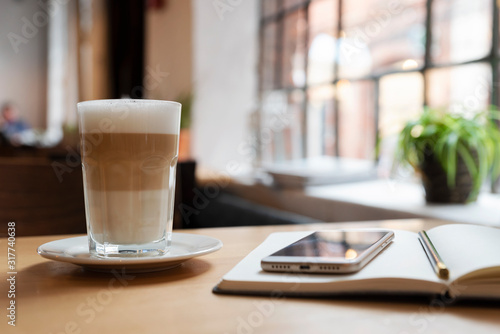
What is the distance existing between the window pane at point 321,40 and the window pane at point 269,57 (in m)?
0.41

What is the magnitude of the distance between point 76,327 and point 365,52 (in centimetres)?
249

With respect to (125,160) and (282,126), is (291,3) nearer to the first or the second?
(282,126)

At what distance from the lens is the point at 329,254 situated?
0.60m

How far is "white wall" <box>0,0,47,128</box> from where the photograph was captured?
9.50 m

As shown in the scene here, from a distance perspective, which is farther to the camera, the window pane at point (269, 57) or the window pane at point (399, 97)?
the window pane at point (269, 57)

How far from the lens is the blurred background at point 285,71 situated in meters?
2.16

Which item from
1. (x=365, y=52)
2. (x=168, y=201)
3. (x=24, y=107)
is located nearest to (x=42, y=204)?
(x=168, y=201)

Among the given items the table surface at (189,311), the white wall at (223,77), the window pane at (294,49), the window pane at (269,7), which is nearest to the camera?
the table surface at (189,311)

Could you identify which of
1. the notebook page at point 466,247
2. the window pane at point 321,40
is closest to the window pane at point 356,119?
the window pane at point 321,40

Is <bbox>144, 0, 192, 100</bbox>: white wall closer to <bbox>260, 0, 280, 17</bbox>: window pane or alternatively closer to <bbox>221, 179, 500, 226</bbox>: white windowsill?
<bbox>260, 0, 280, 17</bbox>: window pane

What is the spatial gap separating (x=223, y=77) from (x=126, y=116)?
3158mm

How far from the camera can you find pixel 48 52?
380 inches

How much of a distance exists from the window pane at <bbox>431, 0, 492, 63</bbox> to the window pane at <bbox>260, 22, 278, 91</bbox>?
144 centimetres

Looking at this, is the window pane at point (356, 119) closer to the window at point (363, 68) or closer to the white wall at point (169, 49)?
the window at point (363, 68)
